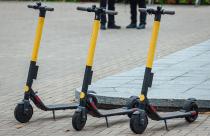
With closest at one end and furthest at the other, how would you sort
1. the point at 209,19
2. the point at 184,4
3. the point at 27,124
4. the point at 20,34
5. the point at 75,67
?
the point at 27,124 → the point at 75,67 → the point at 20,34 → the point at 209,19 → the point at 184,4

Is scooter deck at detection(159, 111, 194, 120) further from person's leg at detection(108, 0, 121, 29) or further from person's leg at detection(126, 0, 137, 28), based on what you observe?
person's leg at detection(126, 0, 137, 28)

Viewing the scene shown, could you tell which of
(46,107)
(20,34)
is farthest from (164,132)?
(20,34)

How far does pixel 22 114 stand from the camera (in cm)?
841

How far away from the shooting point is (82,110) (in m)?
7.98

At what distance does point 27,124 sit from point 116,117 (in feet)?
3.55

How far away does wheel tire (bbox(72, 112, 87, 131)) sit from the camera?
7.93m

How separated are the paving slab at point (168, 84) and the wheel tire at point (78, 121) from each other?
129 cm

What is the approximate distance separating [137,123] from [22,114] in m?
1.42

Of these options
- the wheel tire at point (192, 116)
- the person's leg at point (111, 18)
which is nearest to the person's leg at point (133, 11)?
the person's leg at point (111, 18)

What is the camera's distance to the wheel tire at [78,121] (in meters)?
7.93

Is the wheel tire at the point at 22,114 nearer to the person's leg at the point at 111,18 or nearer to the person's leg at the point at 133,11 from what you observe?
the person's leg at the point at 111,18

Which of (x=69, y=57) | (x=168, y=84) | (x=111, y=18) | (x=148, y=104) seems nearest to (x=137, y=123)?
(x=148, y=104)

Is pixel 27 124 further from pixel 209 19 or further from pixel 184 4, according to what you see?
pixel 184 4

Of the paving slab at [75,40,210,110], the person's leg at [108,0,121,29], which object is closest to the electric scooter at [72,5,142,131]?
the paving slab at [75,40,210,110]
